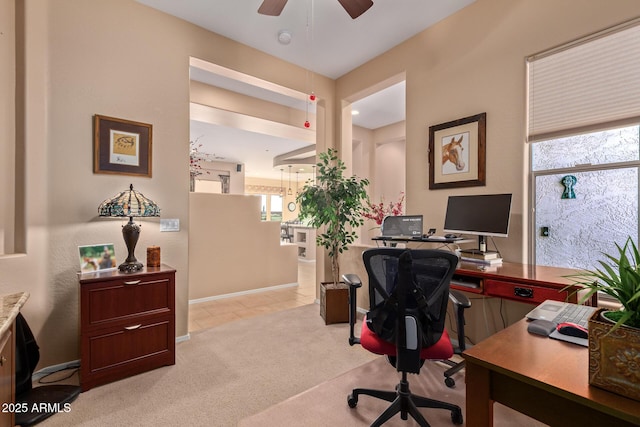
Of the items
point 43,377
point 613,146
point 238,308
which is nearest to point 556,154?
point 613,146

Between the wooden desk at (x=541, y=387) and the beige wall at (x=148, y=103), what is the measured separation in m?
1.72

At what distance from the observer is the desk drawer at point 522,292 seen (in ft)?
5.68

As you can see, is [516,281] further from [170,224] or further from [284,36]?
[284,36]

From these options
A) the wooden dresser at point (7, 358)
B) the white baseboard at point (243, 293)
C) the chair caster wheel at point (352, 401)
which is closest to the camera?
the wooden dresser at point (7, 358)

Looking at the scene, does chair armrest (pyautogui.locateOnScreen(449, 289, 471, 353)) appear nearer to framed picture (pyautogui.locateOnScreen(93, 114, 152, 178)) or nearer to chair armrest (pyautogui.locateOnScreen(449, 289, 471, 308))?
chair armrest (pyautogui.locateOnScreen(449, 289, 471, 308))

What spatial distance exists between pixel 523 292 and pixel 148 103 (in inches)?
135

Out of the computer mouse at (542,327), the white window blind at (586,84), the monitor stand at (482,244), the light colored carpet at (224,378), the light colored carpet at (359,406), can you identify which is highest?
the white window blind at (586,84)

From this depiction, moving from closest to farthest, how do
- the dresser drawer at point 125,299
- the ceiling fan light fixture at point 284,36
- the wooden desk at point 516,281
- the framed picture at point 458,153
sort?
1. the wooden desk at point 516,281
2. the dresser drawer at point 125,299
3. the framed picture at point 458,153
4. the ceiling fan light fixture at point 284,36

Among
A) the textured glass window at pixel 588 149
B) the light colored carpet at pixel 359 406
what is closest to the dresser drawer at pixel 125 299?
the light colored carpet at pixel 359 406

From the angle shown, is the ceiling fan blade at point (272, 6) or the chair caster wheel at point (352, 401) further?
the ceiling fan blade at point (272, 6)

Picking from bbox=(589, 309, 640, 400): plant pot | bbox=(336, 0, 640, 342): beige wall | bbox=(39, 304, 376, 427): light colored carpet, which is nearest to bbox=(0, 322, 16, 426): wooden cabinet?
bbox=(39, 304, 376, 427): light colored carpet

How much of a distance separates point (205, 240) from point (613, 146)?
14.6ft

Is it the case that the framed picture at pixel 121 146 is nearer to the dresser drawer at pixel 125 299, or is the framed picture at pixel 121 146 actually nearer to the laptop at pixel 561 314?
the dresser drawer at pixel 125 299

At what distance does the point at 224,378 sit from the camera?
2262 mm
